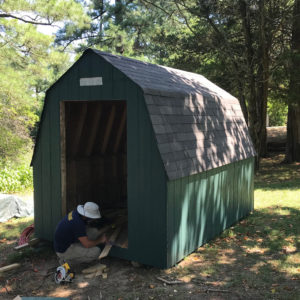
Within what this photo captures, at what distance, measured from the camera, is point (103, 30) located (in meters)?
21.7

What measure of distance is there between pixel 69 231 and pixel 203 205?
7.65ft

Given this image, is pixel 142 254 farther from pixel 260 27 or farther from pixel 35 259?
pixel 260 27

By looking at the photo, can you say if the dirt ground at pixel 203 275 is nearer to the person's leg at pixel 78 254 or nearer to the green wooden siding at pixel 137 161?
the person's leg at pixel 78 254

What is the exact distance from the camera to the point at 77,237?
19.1ft

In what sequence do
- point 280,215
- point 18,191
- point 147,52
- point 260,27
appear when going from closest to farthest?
point 280,215 → point 18,191 → point 260,27 → point 147,52

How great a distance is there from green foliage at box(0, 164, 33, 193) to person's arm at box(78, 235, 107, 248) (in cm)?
766

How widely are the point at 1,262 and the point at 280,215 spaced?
621 cm

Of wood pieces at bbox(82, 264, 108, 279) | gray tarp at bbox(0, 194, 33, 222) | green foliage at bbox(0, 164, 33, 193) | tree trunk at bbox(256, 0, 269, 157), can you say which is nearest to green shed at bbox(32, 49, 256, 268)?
wood pieces at bbox(82, 264, 108, 279)

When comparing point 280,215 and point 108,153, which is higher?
point 108,153

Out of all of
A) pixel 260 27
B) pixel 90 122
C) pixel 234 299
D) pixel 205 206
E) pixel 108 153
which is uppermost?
pixel 260 27

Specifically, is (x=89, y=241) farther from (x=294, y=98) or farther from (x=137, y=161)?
(x=294, y=98)

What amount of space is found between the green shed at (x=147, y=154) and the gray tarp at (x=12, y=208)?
235 cm

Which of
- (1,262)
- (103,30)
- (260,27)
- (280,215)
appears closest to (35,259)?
(1,262)

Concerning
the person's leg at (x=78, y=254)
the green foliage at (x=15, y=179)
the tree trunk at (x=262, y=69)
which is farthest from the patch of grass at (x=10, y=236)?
the tree trunk at (x=262, y=69)
